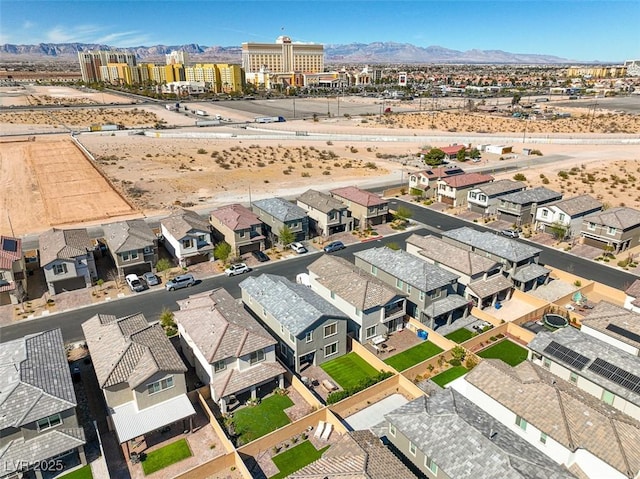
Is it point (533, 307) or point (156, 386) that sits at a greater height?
point (156, 386)

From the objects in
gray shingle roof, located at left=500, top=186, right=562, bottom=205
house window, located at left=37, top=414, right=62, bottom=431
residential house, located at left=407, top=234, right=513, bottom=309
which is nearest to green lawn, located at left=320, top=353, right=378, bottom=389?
residential house, located at left=407, top=234, right=513, bottom=309

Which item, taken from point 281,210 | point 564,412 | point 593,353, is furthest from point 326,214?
point 564,412

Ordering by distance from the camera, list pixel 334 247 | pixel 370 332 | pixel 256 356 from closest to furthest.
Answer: pixel 256 356
pixel 370 332
pixel 334 247

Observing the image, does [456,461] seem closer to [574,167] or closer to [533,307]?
[533,307]

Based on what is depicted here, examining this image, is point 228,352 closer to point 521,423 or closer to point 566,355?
point 521,423

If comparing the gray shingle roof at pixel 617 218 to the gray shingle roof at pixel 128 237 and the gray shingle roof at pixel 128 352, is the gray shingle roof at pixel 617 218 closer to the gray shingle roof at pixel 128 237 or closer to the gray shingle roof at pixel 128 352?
the gray shingle roof at pixel 128 352

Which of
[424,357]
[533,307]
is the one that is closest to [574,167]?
[533,307]
